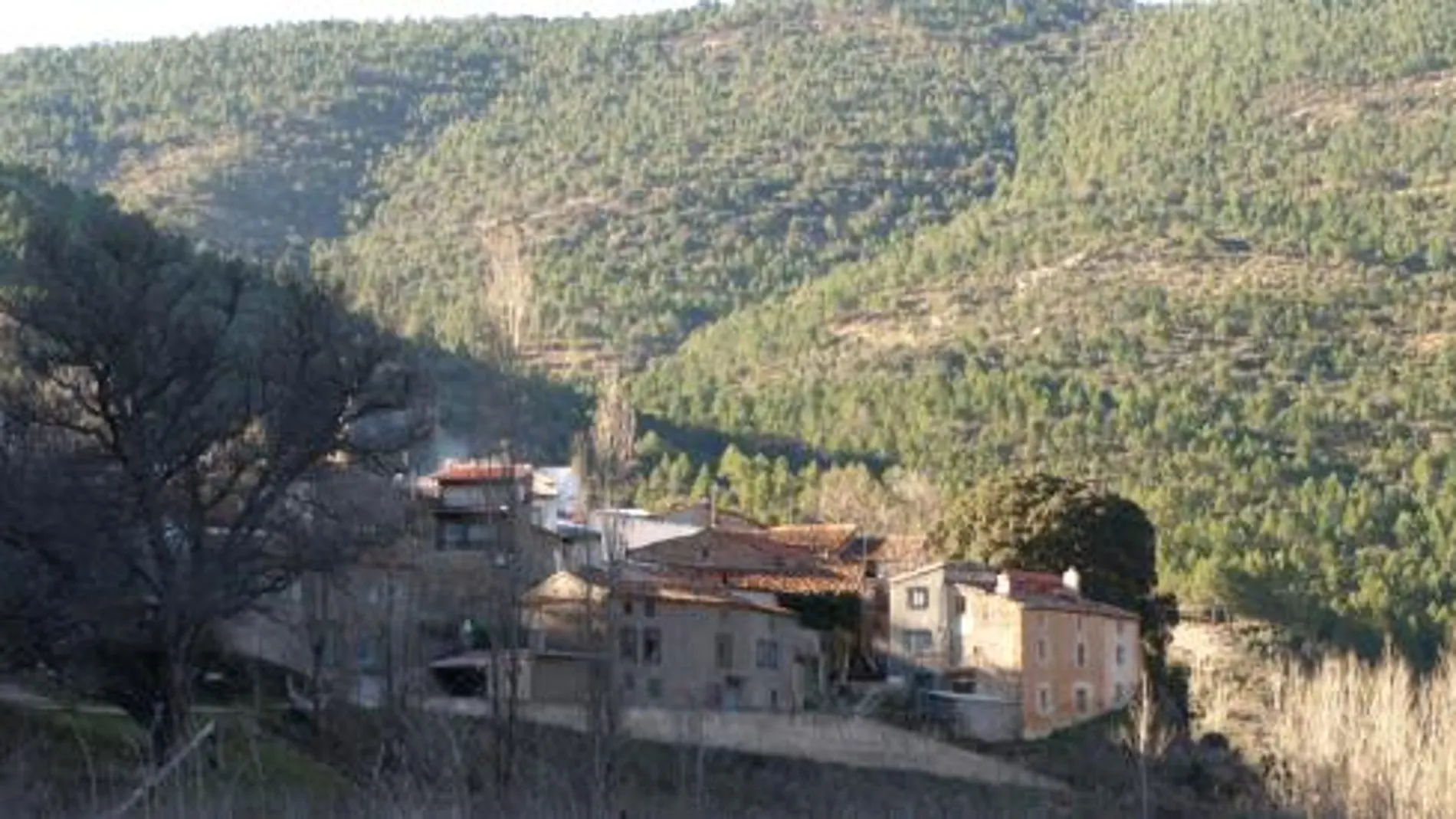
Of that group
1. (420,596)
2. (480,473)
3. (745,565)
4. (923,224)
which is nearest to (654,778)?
(480,473)

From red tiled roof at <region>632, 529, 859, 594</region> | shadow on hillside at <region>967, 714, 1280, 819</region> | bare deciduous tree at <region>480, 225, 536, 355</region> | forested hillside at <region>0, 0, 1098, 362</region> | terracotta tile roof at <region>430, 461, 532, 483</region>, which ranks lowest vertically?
shadow on hillside at <region>967, 714, 1280, 819</region>

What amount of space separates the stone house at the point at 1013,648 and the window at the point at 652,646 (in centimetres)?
524

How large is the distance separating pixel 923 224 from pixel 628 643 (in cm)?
7219

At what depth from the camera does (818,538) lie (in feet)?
194

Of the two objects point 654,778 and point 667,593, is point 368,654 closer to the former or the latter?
point 667,593

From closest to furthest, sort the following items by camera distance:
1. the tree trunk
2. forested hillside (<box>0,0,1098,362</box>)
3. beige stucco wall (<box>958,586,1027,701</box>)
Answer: the tree trunk < beige stucco wall (<box>958,586,1027,701</box>) < forested hillside (<box>0,0,1098,362</box>)

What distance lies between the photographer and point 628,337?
104625 millimetres

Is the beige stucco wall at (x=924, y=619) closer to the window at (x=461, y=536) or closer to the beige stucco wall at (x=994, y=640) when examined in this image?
the beige stucco wall at (x=994, y=640)

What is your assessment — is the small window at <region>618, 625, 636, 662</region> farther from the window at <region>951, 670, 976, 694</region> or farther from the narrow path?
the window at <region>951, 670, 976, 694</region>

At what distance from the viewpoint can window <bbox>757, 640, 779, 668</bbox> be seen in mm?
49625

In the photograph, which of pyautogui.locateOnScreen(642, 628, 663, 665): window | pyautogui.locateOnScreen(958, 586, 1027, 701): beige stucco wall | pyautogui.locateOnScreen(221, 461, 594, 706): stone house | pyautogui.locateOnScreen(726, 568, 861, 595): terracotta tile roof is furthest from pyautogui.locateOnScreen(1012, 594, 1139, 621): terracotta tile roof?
pyautogui.locateOnScreen(221, 461, 594, 706): stone house

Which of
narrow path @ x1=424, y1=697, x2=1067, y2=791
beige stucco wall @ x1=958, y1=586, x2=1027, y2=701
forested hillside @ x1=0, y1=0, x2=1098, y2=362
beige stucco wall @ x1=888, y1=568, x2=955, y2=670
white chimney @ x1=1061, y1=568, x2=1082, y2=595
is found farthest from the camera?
forested hillside @ x1=0, y1=0, x2=1098, y2=362

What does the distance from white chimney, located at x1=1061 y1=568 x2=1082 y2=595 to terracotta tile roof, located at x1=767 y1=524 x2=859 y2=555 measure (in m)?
5.36

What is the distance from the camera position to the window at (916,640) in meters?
53.2
